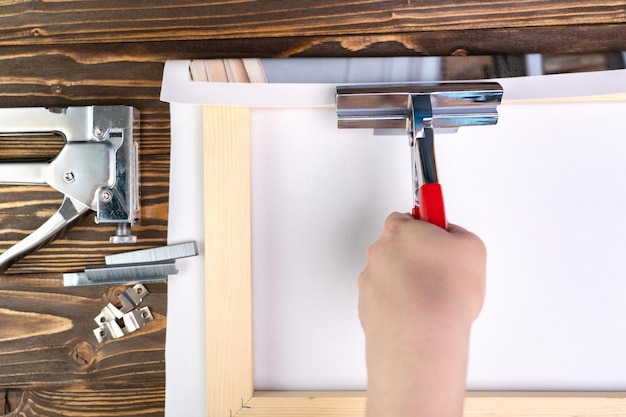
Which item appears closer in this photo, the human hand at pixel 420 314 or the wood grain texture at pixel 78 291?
the human hand at pixel 420 314

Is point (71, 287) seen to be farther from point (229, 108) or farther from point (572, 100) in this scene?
point (572, 100)

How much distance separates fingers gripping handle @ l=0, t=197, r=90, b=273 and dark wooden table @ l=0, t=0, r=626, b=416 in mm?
21

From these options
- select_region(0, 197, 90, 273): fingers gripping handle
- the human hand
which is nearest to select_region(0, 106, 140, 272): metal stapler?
select_region(0, 197, 90, 273): fingers gripping handle

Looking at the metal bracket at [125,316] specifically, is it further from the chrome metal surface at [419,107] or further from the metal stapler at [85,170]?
the chrome metal surface at [419,107]

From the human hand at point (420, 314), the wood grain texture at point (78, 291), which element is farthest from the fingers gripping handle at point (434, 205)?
the wood grain texture at point (78, 291)

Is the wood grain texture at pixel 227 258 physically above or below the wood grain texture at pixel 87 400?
above

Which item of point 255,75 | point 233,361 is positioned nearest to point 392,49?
point 255,75

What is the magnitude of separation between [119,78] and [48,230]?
0.18 meters

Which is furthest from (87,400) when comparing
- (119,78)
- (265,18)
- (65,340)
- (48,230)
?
(265,18)

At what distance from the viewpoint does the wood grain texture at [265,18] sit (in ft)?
1.84

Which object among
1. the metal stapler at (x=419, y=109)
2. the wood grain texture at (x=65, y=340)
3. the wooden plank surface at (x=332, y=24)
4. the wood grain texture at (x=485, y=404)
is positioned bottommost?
the wood grain texture at (x=485, y=404)

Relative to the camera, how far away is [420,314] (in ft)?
1.33

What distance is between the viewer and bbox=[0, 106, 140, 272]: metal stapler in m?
0.55

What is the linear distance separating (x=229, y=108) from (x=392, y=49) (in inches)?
7.4
